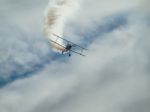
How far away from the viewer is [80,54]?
16325cm

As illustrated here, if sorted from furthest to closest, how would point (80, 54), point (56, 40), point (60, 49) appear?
point (80, 54) < point (60, 49) < point (56, 40)

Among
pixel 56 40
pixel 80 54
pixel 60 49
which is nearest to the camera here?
pixel 56 40

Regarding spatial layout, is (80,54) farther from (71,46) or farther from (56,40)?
(56,40)

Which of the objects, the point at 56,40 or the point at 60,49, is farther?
the point at 60,49

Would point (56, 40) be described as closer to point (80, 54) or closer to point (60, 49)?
point (60, 49)

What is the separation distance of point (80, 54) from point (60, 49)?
15.7 m

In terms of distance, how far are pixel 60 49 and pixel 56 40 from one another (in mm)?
10136

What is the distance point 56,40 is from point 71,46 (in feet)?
50.0

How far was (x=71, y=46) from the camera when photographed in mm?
154750

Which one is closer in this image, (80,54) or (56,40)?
(56,40)

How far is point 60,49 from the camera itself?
150250 millimetres

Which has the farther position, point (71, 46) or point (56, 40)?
point (71, 46)


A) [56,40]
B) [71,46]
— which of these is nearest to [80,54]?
[71,46]

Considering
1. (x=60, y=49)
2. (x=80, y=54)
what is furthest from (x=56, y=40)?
(x=80, y=54)
